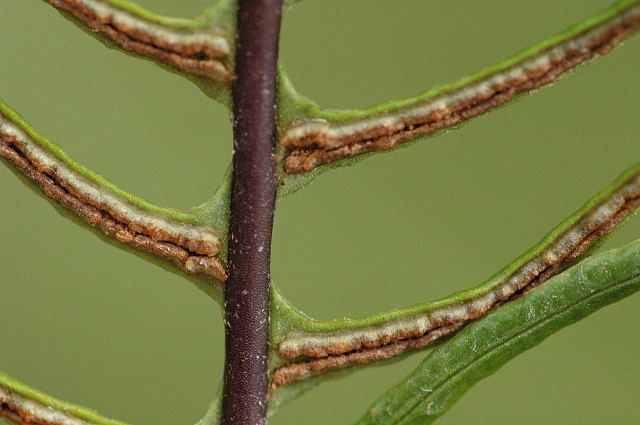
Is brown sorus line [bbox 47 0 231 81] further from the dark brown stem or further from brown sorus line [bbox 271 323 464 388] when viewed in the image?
brown sorus line [bbox 271 323 464 388]

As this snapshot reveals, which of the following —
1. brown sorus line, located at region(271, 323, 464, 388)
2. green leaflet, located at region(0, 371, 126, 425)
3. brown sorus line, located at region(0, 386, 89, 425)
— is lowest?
brown sorus line, located at region(0, 386, 89, 425)

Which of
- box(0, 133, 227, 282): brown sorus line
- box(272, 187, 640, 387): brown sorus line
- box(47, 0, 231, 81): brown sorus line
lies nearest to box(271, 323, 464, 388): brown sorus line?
box(272, 187, 640, 387): brown sorus line

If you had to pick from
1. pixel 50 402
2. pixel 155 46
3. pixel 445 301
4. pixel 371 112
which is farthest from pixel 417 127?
pixel 50 402

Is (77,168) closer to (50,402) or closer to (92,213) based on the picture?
(92,213)

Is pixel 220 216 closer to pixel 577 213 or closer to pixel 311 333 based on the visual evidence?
pixel 311 333

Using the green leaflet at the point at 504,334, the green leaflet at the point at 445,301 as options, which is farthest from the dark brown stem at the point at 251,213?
the green leaflet at the point at 504,334

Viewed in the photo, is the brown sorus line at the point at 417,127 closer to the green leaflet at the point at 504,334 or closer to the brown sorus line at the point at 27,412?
Answer: the green leaflet at the point at 504,334
